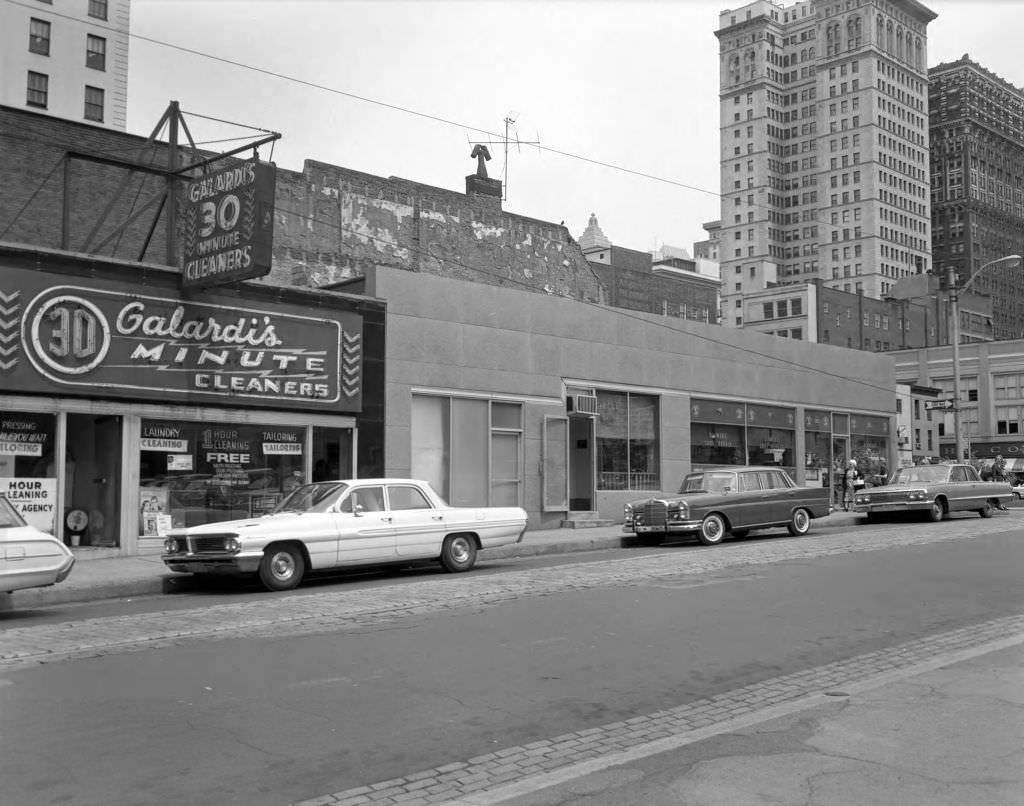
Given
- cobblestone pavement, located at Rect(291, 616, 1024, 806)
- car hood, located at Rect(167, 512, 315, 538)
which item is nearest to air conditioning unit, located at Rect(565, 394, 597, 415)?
car hood, located at Rect(167, 512, 315, 538)

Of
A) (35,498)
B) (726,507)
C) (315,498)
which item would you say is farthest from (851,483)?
(35,498)

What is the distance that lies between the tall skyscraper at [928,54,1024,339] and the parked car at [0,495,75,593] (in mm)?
157960

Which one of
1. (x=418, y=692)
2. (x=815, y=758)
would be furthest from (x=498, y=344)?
(x=815, y=758)

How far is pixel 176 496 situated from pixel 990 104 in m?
176

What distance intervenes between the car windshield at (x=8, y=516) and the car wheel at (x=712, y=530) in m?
12.6

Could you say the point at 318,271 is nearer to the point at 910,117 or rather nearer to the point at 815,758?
the point at 815,758

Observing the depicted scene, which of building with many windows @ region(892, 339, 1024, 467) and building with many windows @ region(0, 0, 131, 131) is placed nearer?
building with many windows @ region(0, 0, 131, 131)

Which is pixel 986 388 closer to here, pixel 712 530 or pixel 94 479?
pixel 712 530

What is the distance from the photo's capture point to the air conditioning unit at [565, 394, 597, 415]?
2580cm

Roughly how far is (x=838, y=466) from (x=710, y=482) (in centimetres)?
1488

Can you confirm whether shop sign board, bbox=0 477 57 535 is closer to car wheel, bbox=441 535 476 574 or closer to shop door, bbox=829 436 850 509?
car wheel, bbox=441 535 476 574

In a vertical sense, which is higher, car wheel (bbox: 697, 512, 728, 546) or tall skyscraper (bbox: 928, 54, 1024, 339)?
tall skyscraper (bbox: 928, 54, 1024, 339)

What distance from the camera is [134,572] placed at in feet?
51.2

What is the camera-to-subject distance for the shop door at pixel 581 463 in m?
26.4
